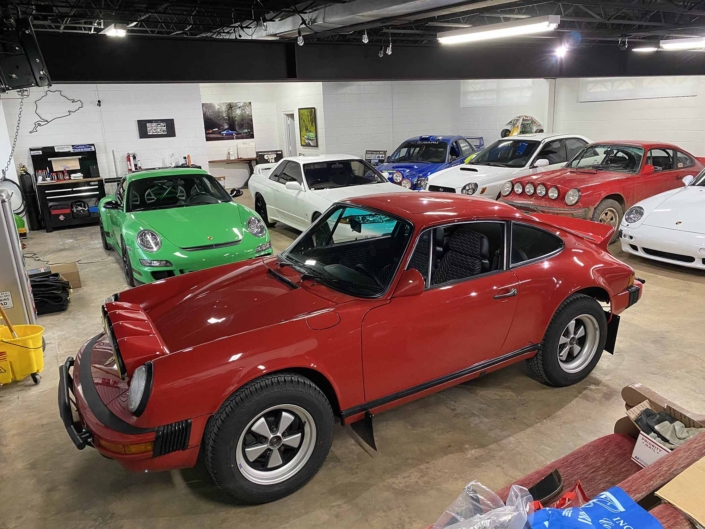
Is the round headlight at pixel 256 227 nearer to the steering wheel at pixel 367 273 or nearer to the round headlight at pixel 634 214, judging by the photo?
the steering wheel at pixel 367 273

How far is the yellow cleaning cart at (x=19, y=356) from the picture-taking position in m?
3.95

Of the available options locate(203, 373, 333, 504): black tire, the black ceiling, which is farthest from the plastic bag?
the black ceiling

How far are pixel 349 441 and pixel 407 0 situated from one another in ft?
12.7

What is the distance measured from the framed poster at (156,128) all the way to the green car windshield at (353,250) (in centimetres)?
948

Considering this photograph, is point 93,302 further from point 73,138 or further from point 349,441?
point 73,138

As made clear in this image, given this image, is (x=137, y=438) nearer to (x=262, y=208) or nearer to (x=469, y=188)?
(x=469, y=188)

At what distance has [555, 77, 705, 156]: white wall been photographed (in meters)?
11.1

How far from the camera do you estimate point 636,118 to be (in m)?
12.0

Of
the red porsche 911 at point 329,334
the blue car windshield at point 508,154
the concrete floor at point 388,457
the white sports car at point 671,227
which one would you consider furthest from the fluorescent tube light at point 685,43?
the red porsche 911 at point 329,334

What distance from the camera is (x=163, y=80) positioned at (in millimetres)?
5871

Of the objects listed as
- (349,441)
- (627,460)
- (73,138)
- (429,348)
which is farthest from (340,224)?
(73,138)

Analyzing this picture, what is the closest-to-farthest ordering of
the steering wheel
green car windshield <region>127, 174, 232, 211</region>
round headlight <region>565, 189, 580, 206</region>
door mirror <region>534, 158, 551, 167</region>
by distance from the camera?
1. the steering wheel
2. green car windshield <region>127, 174, 232, 211</region>
3. round headlight <region>565, 189, 580, 206</region>
4. door mirror <region>534, 158, 551, 167</region>

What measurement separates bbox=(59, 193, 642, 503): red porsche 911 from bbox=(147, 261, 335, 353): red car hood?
0.4 inches

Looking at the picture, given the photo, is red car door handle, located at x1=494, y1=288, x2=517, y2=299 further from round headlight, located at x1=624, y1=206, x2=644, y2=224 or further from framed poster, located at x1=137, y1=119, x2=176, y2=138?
framed poster, located at x1=137, y1=119, x2=176, y2=138
